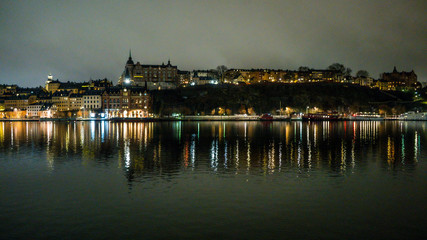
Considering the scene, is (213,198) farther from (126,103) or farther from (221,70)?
(221,70)

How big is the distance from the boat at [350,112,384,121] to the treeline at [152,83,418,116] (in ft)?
8.95

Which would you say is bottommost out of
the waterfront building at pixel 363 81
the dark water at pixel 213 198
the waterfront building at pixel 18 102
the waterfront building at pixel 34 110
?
the dark water at pixel 213 198

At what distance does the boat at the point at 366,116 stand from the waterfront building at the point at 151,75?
79.7m

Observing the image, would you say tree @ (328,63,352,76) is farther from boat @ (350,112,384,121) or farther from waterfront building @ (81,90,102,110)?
waterfront building @ (81,90,102,110)

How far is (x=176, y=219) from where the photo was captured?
13.8 m

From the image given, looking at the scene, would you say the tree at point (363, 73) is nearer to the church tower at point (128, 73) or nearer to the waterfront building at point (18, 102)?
the church tower at point (128, 73)

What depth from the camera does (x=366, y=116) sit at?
14575cm

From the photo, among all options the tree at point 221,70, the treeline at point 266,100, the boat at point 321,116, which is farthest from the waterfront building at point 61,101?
the boat at point 321,116

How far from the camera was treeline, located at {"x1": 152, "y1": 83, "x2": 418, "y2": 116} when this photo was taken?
145125 millimetres

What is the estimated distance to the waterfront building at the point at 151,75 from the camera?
170 meters

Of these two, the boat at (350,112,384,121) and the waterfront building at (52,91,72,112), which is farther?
the waterfront building at (52,91,72,112)

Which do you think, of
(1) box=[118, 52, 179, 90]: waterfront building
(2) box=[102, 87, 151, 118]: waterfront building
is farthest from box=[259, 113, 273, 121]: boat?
(1) box=[118, 52, 179, 90]: waterfront building

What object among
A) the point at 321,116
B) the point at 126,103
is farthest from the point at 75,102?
the point at 321,116

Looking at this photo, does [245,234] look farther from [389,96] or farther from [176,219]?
[389,96]
